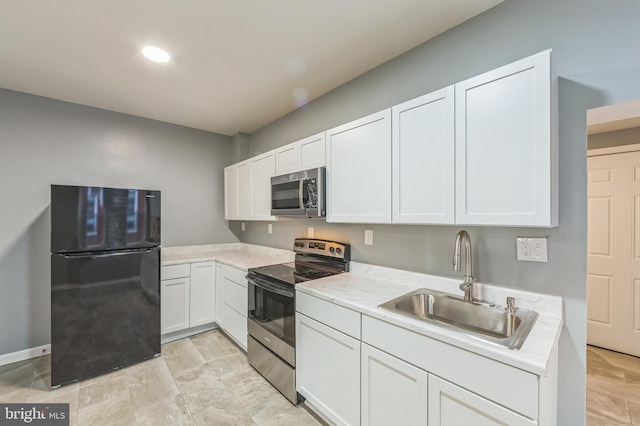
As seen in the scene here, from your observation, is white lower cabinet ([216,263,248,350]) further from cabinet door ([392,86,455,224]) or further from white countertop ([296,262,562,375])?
cabinet door ([392,86,455,224])

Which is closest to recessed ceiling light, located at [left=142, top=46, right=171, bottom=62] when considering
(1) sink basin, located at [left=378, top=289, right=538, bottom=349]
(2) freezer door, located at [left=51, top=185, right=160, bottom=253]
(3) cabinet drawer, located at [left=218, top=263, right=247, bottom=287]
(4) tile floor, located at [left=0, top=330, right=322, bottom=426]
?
(2) freezer door, located at [left=51, top=185, right=160, bottom=253]

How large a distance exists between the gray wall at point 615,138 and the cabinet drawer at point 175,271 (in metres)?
4.59

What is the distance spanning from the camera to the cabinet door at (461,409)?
1.03 metres

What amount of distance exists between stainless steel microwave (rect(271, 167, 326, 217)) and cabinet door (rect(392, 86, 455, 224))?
2.26 feet

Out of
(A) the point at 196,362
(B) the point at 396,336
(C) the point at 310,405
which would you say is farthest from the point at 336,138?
(A) the point at 196,362

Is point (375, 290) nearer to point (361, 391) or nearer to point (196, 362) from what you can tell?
point (361, 391)

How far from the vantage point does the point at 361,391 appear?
1.54 m

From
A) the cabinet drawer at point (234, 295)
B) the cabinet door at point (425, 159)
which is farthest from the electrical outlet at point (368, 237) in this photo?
the cabinet drawer at point (234, 295)

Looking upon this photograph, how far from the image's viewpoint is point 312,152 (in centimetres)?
238

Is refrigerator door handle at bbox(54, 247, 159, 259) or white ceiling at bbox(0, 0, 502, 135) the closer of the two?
white ceiling at bbox(0, 0, 502, 135)

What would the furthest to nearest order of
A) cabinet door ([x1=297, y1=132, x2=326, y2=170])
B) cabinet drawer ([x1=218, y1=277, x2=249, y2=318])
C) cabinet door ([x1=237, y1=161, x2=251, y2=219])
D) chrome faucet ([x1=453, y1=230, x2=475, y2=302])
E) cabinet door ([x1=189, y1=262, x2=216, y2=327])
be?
cabinet door ([x1=237, y1=161, x2=251, y2=219])
cabinet door ([x1=189, y1=262, x2=216, y2=327])
cabinet drawer ([x1=218, y1=277, x2=249, y2=318])
cabinet door ([x1=297, y1=132, x2=326, y2=170])
chrome faucet ([x1=453, y1=230, x2=475, y2=302])

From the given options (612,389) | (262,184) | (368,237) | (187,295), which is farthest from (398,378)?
(187,295)

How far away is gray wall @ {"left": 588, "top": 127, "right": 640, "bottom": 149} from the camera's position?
2.59 meters

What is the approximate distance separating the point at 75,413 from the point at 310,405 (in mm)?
1692
